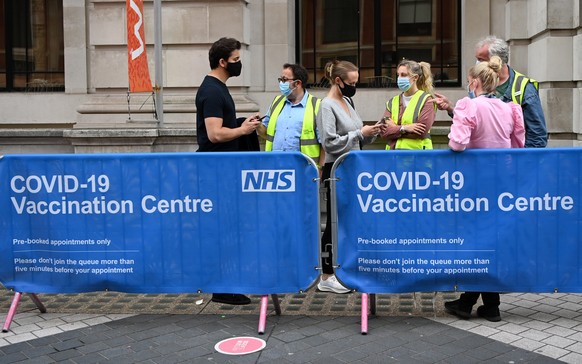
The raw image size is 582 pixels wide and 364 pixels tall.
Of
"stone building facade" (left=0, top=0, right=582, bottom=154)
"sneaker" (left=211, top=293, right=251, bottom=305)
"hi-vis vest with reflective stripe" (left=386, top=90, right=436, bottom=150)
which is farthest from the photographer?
"stone building facade" (left=0, top=0, right=582, bottom=154)

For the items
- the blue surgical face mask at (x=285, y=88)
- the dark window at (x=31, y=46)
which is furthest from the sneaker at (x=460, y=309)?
the dark window at (x=31, y=46)

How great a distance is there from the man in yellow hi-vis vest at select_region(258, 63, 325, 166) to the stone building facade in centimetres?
302

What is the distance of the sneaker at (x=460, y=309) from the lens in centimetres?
600

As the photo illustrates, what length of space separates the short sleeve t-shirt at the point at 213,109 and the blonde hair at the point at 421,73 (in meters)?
1.79

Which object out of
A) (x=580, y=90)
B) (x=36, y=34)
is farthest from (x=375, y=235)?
(x=36, y=34)

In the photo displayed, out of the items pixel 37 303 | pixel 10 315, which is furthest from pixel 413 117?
pixel 10 315

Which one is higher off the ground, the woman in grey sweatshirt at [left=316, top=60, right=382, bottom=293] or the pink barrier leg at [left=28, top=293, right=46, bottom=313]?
the woman in grey sweatshirt at [left=316, top=60, right=382, bottom=293]

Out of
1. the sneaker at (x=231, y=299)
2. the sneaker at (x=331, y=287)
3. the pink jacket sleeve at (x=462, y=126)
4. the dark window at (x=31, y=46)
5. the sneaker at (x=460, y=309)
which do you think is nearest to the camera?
the pink jacket sleeve at (x=462, y=126)

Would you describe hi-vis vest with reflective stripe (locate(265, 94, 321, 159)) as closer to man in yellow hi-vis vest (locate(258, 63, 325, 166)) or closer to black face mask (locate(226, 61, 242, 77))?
man in yellow hi-vis vest (locate(258, 63, 325, 166))

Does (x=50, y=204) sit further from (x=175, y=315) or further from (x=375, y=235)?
(x=375, y=235)

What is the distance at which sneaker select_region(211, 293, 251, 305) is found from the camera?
6453mm

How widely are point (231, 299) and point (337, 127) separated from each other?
179 centimetres

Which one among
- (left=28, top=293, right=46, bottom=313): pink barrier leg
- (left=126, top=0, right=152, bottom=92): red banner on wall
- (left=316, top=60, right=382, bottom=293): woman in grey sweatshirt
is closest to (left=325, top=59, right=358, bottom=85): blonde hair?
(left=316, top=60, right=382, bottom=293): woman in grey sweatshirt

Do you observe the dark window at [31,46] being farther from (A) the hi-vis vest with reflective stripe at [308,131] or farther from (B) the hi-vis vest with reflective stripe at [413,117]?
(B) the hi-vis vest with reflective stripe at [413,117]
